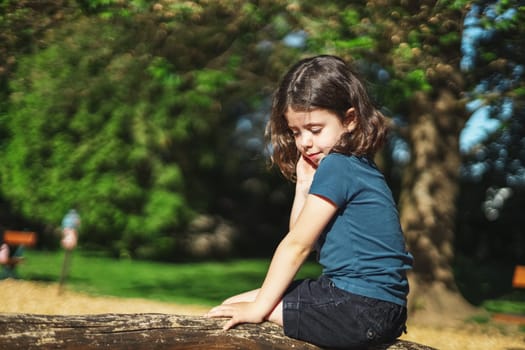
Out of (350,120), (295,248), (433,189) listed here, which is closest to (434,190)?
(433,189)

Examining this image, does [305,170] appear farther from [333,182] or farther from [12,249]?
[12,249]

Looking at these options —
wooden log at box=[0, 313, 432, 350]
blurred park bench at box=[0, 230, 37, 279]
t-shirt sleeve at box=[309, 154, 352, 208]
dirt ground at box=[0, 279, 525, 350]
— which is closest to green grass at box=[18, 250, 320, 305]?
blurred park bench at box=[0, 230, 37, 279]

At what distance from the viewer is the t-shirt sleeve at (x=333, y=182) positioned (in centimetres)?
265

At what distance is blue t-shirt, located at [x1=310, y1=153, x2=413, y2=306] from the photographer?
2689 millimetres

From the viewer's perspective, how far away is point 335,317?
8.81 feet

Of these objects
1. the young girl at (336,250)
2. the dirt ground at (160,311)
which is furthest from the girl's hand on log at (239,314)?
the dirt ground at (160,311)

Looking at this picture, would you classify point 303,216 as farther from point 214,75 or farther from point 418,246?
point 418,246

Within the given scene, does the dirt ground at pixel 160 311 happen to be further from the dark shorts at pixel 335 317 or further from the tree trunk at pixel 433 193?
the dark shorts at pixel 335 317

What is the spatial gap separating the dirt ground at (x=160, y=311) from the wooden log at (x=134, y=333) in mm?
5944

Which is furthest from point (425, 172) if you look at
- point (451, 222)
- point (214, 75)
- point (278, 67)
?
point (214, 75)

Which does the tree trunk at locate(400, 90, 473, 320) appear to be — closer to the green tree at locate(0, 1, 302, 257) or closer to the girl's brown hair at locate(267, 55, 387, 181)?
the green tree at locate(0, 1, 302, 257)

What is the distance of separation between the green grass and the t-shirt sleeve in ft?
28.7

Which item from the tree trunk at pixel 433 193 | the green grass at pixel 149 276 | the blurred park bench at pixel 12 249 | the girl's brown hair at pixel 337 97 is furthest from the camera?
the green grass at pixel 149 276

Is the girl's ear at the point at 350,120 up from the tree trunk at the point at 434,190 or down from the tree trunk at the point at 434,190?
up
